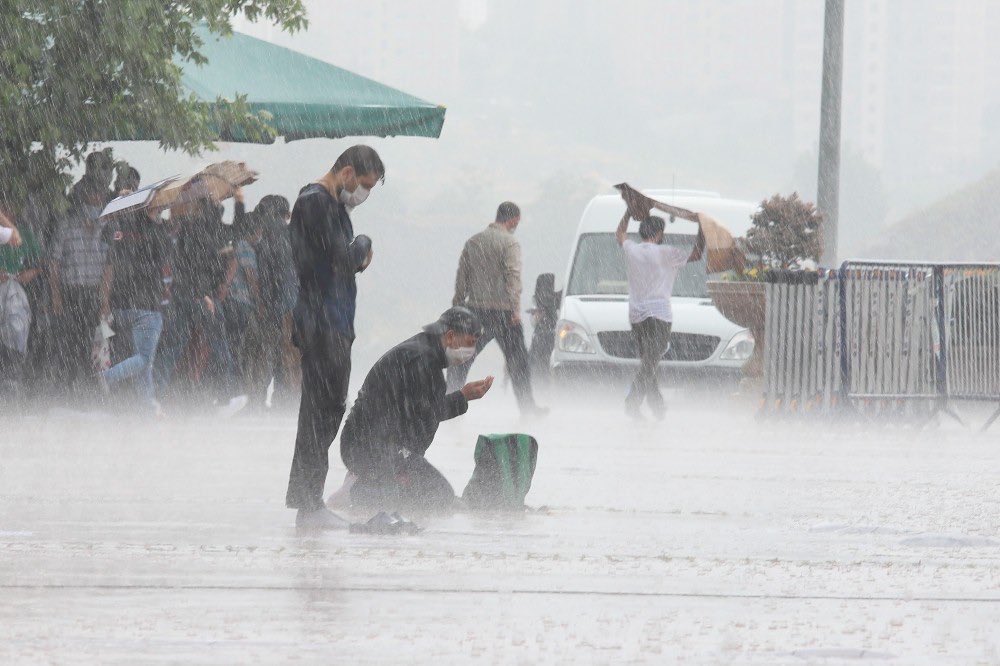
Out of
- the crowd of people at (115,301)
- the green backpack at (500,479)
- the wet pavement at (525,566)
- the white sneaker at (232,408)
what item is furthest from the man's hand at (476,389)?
the white sneaker at (232,408)

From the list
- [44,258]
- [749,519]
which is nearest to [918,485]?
[749,519]

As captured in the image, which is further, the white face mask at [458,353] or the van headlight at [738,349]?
the van headlight at [738,349]

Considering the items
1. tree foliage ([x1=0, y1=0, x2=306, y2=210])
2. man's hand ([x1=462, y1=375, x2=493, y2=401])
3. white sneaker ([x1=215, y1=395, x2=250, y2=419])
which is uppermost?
tree foliage ([x1=0, y1=0, x2=306, y2=210])

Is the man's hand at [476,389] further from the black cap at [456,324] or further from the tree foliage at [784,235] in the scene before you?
the tree foliage at [784,235]

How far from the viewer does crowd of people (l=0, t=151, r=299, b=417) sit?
13250mm

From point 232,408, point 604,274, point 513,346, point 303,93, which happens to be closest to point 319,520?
point 232,408

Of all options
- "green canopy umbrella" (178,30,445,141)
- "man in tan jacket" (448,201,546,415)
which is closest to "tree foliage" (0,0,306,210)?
"green canopy umbrella" (178,30,445,141)

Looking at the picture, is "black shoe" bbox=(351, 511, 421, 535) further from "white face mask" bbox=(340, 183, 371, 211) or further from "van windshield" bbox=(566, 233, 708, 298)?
"van windshield" bbox=(566, 233, 708, 298)

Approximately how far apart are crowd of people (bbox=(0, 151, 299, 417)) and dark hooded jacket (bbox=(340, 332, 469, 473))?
205 inches

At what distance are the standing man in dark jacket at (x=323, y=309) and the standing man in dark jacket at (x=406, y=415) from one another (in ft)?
1.40

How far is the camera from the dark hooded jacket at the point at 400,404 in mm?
7777

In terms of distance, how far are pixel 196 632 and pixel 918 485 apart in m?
5.93

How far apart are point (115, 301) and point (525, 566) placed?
25.6ft

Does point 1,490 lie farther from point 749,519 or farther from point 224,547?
point 749,519
